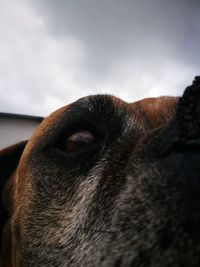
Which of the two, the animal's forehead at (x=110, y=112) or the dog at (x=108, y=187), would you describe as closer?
the dog at (x=108, y=187)

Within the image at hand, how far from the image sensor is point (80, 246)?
91.7 inches

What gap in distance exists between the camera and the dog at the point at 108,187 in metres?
1.65

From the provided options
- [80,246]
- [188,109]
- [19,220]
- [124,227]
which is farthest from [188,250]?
[19,220]

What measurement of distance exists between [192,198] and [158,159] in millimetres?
350

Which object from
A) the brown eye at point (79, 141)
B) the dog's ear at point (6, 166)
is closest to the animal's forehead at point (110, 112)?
the brown eye at point (79, 141)

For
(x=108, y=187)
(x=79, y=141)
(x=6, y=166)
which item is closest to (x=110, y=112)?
(x=79, y=141)

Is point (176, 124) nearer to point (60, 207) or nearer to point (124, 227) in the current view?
point (124, 227)

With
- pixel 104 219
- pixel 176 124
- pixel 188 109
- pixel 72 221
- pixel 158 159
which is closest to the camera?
pixel 188 109

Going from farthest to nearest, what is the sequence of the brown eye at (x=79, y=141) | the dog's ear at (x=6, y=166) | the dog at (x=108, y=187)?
the dog's ear at (x=6, y=166), the brown eye at (x=79, y=141), the dog at (x=108, y=187)

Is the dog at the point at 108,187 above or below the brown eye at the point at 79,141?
below

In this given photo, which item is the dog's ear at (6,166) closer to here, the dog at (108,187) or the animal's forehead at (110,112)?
the dog at (108,187)

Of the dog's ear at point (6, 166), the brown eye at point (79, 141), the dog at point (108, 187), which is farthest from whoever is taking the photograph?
→ the dog's ear at point (6, 166)

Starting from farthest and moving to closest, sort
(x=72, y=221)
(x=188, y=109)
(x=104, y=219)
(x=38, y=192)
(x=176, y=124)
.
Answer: (x=38, y=192) < (x=72, y=221) < (x=104, y=219) < (x=176, y=124) < (x=188, y=109)

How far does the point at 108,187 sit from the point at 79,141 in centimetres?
72
